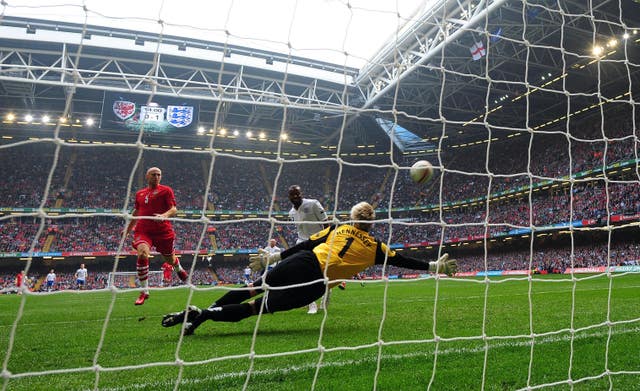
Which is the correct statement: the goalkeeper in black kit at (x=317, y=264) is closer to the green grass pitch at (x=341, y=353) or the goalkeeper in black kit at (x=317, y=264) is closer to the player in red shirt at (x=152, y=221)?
the green grass pitch at (x=341, y=353)

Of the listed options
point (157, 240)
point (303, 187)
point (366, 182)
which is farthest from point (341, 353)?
point (366, 182)

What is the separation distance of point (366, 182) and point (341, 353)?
3426 centimetres

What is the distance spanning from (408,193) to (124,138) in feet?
74.9

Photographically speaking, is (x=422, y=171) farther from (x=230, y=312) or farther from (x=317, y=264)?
(x=230, y=312)

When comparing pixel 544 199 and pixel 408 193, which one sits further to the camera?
pixel 408 193

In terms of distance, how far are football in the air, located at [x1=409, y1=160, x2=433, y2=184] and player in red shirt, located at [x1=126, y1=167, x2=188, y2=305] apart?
121 inches

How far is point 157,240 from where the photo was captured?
607cm

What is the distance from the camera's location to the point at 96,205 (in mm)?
30266

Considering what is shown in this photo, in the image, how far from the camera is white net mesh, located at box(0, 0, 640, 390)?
11.3 feet

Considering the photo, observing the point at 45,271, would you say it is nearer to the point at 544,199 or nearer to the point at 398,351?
the point at 398,351

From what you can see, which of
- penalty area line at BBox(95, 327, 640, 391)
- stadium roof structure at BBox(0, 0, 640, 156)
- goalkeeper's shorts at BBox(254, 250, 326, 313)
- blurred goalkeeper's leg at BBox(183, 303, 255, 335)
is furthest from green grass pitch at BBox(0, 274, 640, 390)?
stadium roof structure at BBox(0, 0, 640, 156)

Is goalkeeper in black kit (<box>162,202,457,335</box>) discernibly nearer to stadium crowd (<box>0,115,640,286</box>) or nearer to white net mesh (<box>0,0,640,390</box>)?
white net mesh (<box>0,0,640,390</box>)

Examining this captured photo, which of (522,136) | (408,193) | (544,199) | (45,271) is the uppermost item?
(522,136)

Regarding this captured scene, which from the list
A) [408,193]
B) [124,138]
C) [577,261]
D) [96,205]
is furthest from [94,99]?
[577,261]
